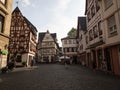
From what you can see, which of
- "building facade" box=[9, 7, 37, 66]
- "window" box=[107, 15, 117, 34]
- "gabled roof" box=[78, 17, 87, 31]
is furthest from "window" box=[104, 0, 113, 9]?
"building facade" box=[9, 7, 37, 66]

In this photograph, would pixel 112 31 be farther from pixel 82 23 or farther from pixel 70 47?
pixel 70 47

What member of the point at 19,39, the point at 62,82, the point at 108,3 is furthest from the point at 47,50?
the point at 62,82

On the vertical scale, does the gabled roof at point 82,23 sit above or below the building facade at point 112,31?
above

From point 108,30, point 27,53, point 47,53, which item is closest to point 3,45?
point 108,30

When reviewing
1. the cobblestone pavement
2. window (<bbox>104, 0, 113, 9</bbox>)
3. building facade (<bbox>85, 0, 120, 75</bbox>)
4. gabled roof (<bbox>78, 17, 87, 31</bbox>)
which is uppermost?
gabled roof (<bbox>78, 17, 87, 31</bbox>)

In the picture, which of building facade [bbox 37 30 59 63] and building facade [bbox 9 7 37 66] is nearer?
building facade [bbox 9 7 37 66]

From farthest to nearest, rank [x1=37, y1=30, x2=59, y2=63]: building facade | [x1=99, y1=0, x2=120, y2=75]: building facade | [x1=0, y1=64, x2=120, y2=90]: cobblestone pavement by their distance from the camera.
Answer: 1. [x1=37, y1=30, x2=59, y2=63]: building facade
2. [x1=99, y1=0, x2=120, y2=75]: building facade
3. [x1=0, y1=64, x2=120, y2=90]: cobblestone pavement

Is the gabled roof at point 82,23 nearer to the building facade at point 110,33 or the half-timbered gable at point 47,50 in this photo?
the building facade at point 110,33

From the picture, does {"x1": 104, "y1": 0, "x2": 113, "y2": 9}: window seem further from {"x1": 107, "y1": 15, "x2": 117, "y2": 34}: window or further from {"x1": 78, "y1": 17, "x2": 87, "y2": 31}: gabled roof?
{"x1": 78, "y1": 17, "x2": 87, "y2": 31}: gabled roof

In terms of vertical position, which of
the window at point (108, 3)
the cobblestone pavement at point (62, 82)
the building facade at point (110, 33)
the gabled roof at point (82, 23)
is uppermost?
the gabled roof at point (82, 23)

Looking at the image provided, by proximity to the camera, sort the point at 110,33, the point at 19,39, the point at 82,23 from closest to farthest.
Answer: the point at 110,33 < the point at 19,39 < the point at 82,23

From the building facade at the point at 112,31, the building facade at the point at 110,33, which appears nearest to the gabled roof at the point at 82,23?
the building facade at the point at 110,33

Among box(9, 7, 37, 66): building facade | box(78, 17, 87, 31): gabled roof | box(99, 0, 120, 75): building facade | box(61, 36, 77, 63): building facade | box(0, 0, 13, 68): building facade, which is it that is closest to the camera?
box(99, 0, 120, 75): building facade

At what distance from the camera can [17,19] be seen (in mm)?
31609
